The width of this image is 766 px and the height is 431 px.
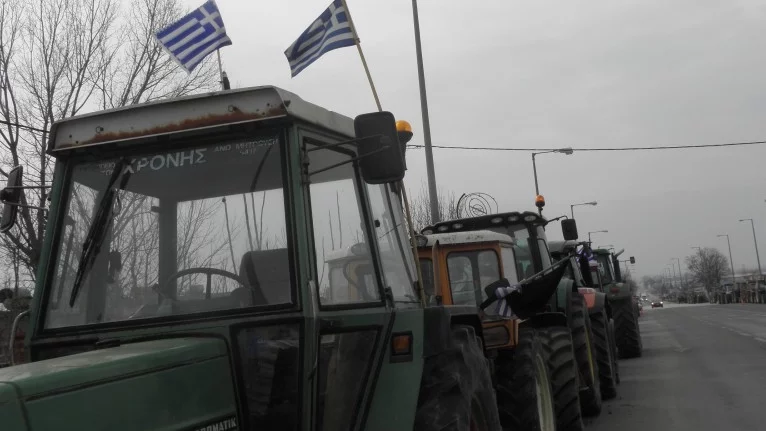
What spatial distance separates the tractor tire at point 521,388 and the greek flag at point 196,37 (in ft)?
11.6

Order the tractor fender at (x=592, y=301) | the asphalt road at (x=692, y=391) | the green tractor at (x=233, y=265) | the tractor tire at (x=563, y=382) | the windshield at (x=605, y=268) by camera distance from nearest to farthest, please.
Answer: the green tractor at (x=233, y=265), the tractor tire at (x=563, y=382), the asphalt road at (x=692, y=391), the tractor fender at (x=592, y=301), the windshield at (x=605, y=268)

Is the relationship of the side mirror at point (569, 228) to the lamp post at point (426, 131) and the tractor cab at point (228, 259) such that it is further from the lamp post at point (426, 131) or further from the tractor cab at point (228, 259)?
the tractor cab at point (228, 259)

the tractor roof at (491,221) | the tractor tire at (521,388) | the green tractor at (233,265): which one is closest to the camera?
the green tractor at (233,265)

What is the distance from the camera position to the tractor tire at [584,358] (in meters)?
9.30

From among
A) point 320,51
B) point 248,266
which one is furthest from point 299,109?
point 320,51

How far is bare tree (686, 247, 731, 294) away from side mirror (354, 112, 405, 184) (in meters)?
126

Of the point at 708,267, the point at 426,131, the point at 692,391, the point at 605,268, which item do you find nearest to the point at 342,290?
the point at 692,391

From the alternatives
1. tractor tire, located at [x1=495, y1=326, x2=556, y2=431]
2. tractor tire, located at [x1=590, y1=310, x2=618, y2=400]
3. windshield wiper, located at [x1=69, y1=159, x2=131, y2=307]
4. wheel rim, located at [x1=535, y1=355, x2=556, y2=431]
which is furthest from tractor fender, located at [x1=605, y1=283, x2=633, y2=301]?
windshield wiper, located at [x1=69, y1=159, x2=131, y2=307]

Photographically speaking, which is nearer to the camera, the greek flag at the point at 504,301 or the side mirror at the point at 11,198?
the side mirror at the point at 11,198

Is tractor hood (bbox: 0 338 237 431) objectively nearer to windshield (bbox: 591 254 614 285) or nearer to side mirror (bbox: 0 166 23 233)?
side mirror (bbox: 0 166 23 233)

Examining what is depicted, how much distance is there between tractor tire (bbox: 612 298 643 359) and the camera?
1694 cm

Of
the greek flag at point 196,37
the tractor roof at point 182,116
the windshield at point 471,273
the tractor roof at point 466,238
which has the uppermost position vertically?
the greek flag at point 196,37

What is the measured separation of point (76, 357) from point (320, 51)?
11.4 ft

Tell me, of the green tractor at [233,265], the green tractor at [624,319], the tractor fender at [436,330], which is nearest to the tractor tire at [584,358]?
the tractor fender at [436,330]
